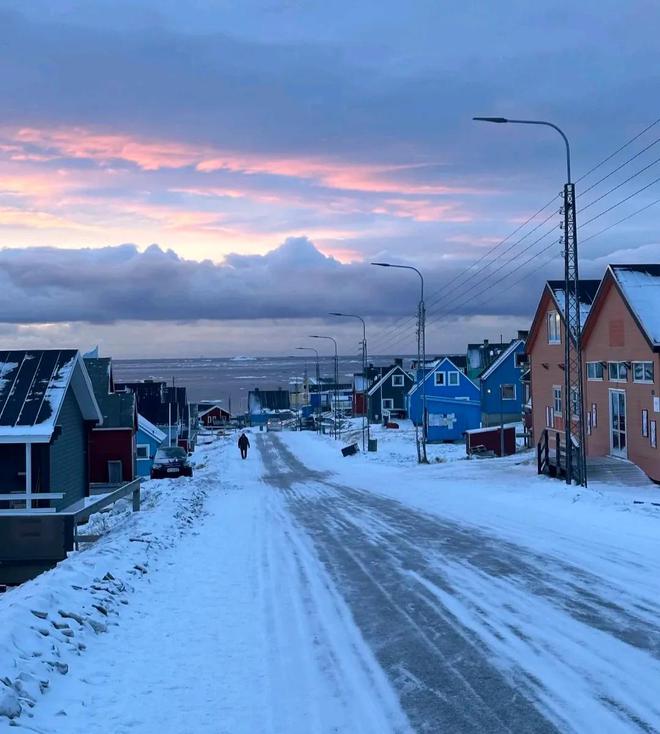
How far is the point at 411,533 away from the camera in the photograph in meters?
15.1

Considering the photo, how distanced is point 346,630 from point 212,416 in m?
122

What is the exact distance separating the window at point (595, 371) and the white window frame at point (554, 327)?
156 inches

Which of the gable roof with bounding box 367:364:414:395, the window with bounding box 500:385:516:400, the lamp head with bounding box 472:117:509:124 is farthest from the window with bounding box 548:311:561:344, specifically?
the gable roof with bounding box 367:364:414:395

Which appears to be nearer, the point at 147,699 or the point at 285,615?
the point at 147,699

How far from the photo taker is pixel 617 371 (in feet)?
98.2

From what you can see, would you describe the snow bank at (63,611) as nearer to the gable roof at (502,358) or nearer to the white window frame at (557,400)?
the white window frame at (557,400)

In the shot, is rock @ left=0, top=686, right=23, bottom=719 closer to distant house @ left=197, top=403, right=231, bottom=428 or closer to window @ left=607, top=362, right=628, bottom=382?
window @ left=607, top=362, right=628, bottom=382

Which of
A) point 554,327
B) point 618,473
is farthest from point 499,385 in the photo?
point 618,473

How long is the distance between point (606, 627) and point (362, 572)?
13.3 ft

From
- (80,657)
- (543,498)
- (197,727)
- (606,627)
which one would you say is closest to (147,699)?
(197,727)

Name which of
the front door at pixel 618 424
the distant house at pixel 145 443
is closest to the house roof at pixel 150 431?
the distant house at pixel 145 443

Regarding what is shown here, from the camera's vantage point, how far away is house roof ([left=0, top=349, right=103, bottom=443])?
19.4m

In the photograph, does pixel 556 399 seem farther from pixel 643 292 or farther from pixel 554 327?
pixel 643 292

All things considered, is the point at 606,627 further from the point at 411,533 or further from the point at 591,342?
the point at 591,342
